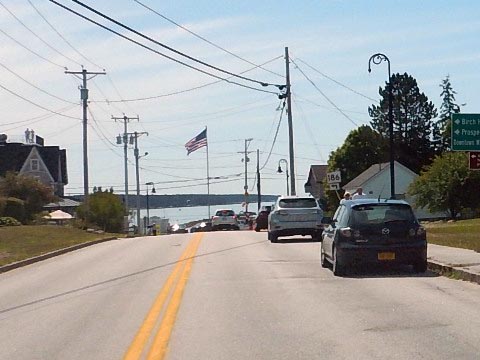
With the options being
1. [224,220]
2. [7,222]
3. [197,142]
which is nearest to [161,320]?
[7,222]

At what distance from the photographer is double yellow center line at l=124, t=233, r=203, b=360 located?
10652mm

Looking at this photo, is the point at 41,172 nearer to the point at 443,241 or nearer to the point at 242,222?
the point at 242,222

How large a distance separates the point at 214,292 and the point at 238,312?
2891mm

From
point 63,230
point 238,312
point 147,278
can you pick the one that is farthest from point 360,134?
point 238,312

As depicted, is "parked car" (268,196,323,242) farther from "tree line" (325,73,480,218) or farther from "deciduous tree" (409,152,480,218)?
"tree line" (325,73,480,218)

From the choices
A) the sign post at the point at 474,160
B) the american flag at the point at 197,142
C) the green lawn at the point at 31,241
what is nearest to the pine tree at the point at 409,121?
the american flag at the point at 197,142

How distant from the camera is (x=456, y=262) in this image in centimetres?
1938

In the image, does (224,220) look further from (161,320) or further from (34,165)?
(161,320)

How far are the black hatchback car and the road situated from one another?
14.4 inches

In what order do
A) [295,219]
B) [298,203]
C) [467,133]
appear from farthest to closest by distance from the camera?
[298,203] < [295,219] < [467,133]

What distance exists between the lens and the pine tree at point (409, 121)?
326ft

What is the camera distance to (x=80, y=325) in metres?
13.1

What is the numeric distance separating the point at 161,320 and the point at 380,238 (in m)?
6.57

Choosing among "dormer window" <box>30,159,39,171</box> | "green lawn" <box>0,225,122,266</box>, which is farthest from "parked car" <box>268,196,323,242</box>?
"dormer window" <box>30,159,39,171</box>
